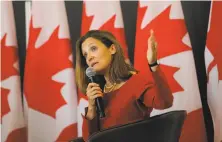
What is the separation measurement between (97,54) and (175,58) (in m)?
0.50

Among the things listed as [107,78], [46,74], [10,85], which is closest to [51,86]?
[46,74]

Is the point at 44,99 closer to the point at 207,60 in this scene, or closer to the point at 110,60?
the point at 110,60

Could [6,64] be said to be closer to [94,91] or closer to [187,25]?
[94,91]

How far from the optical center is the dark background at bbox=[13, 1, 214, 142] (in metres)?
1.71

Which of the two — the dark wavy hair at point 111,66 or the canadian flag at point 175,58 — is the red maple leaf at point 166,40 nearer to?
the canadian flag at point 175,58

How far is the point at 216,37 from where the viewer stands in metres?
1.51

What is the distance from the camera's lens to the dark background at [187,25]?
171cm

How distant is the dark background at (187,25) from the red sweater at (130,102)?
650 mm

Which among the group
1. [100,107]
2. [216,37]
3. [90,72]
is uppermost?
[216,37]

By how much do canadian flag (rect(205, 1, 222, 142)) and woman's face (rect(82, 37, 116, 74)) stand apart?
0.55 meters

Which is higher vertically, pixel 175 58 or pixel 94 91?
pixel 175 58

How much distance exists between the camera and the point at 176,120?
3.31 ft

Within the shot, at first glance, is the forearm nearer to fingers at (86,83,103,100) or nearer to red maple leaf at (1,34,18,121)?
fingers at (86,83,103,100)

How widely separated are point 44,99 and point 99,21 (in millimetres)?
432
